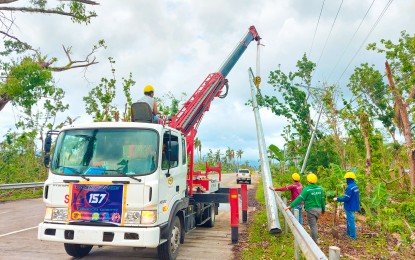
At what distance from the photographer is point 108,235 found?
17.9 ft

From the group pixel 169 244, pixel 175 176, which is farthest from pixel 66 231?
pixel 175 176

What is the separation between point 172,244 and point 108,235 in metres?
1.42

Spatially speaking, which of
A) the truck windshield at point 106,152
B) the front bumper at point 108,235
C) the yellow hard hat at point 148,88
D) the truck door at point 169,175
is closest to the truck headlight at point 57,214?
the front bumper at point 108,235

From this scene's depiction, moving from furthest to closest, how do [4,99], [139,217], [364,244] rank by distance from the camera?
[4,99]
[364,244]
[139,217]

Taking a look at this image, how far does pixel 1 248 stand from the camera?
24.0 feet

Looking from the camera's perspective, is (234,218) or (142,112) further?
(234,218)

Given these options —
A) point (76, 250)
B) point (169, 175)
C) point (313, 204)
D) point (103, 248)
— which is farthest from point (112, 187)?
point (313, 204)

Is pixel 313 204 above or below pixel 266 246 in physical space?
above

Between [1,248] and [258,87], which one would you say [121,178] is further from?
[258,87]

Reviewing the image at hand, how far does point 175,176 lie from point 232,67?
6.54 metres

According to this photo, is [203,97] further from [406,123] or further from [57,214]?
[406,123]

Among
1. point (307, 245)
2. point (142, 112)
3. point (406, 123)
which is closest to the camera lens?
point (307, 245)

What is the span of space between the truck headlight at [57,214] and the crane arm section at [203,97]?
10.2 feet

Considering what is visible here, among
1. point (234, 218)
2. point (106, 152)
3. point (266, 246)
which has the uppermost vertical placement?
point (106, 152)
